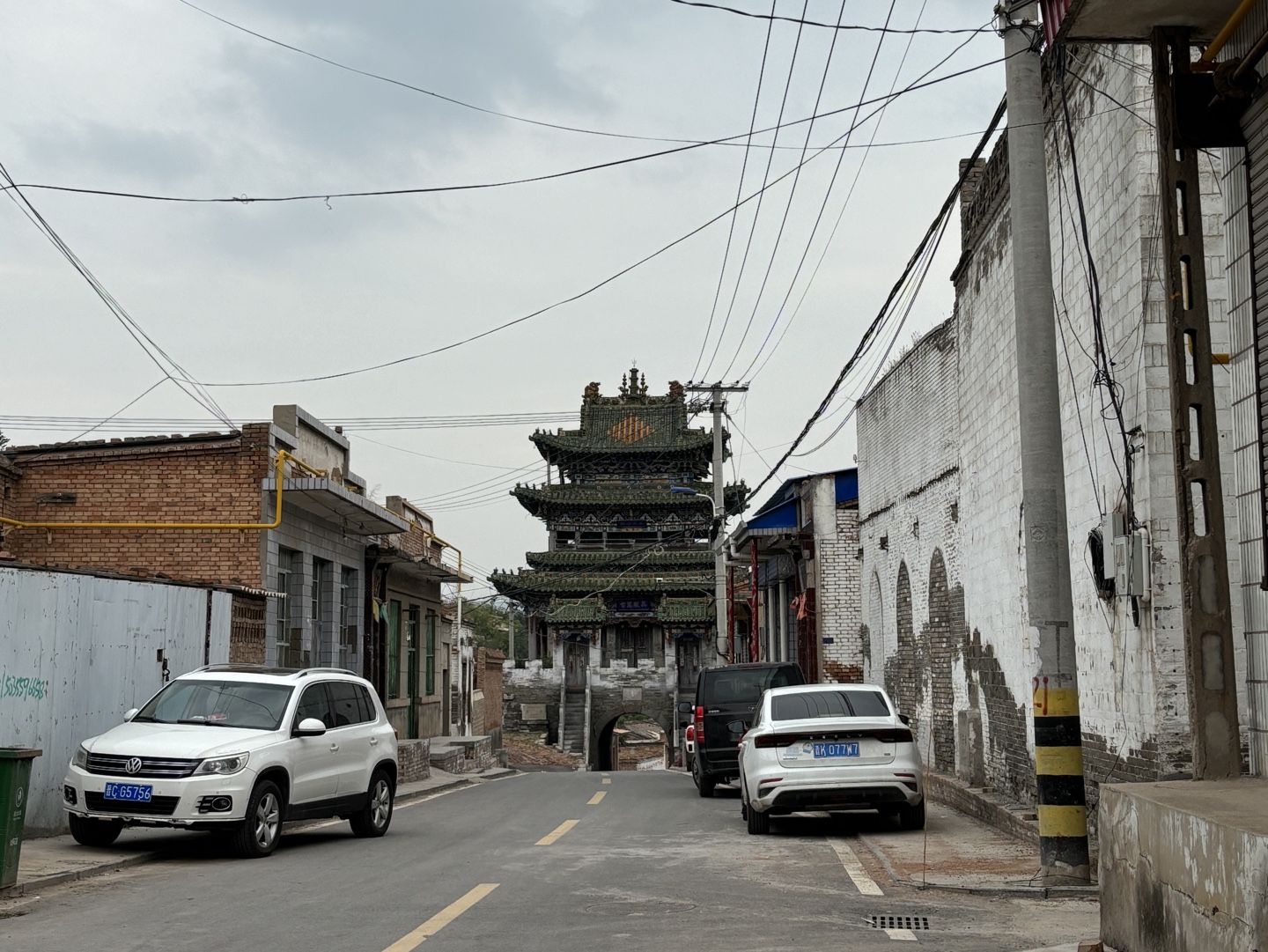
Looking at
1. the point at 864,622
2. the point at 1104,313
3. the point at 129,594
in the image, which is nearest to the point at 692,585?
the point at 864,622

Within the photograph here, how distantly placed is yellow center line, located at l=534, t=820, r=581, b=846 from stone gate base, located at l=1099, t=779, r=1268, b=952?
727 cm

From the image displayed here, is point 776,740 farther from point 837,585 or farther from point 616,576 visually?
point 616,576

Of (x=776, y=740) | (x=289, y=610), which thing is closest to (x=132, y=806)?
(x=776, y=740)

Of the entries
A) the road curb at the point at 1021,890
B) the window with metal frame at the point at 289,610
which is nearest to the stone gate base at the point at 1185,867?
the road curb at the point at 1021,890

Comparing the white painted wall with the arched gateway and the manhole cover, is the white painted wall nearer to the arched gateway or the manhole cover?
the manhole cover

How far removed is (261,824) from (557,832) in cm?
359

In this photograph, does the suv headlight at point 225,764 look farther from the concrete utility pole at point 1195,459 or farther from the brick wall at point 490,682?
the brick wall at point 490,682

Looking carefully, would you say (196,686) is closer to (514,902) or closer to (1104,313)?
(514,902)

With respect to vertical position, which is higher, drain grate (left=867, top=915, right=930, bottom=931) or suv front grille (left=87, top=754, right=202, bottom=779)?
suv front grille (left=87, top=754, right=202, bottom=779)

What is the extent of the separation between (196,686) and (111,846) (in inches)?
65.1

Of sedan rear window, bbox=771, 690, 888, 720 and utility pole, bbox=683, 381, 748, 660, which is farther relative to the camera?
utility pole, bbox=683, 381, 748, 660

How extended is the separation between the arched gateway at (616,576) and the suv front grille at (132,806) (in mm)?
46221

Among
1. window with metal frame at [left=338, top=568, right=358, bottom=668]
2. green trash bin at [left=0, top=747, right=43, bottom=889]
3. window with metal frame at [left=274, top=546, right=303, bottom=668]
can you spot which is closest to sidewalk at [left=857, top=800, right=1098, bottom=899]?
green trash bin at [left=0, top=747, right=43, bottom=889]

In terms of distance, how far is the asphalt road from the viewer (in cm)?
751
